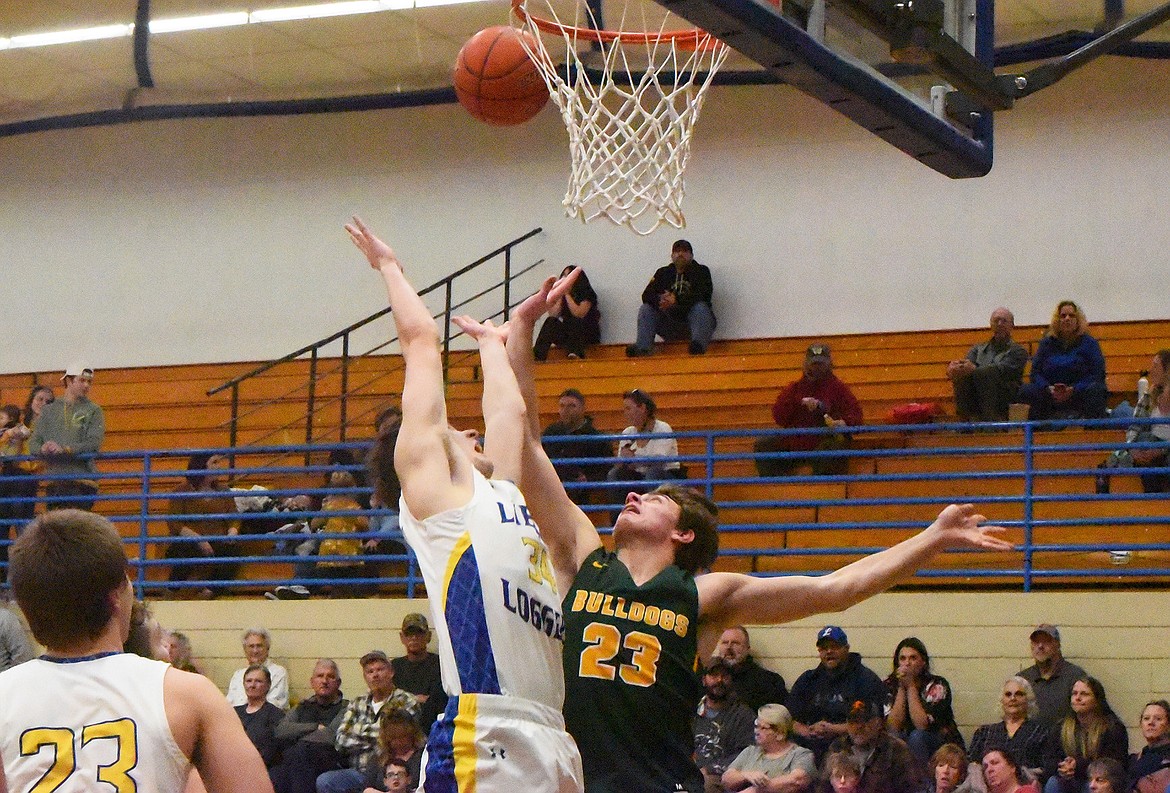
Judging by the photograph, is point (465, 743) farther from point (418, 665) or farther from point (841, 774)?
point (418, 665)

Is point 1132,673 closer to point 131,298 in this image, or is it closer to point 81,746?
point 81,746

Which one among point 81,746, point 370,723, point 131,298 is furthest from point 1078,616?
point 131,298

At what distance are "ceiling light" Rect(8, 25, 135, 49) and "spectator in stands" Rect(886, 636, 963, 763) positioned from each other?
31.9ft

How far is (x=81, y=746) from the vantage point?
3104 mm

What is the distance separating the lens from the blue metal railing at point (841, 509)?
1024cm

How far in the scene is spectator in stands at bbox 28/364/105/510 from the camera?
42.3 ft

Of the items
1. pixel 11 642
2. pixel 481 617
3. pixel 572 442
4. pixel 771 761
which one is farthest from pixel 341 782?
pixel 481 617

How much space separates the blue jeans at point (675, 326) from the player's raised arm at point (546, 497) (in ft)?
29.8

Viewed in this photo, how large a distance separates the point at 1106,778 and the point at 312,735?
16.2 feet

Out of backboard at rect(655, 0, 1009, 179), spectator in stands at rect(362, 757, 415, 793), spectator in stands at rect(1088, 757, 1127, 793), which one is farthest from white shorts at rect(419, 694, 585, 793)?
spectator in stands at rect(362, 757, 415, 793)

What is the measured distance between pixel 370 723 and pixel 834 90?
6115 mm

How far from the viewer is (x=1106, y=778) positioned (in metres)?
8.30

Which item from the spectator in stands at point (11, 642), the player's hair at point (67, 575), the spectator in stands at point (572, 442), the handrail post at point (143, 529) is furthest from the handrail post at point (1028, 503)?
the player's hair at point (67, 575)

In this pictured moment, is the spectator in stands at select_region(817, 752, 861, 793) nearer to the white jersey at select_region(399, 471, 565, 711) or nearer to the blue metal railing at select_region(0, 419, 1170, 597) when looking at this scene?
the blue metal railing at select_region(0, 419, 1170, 597)
